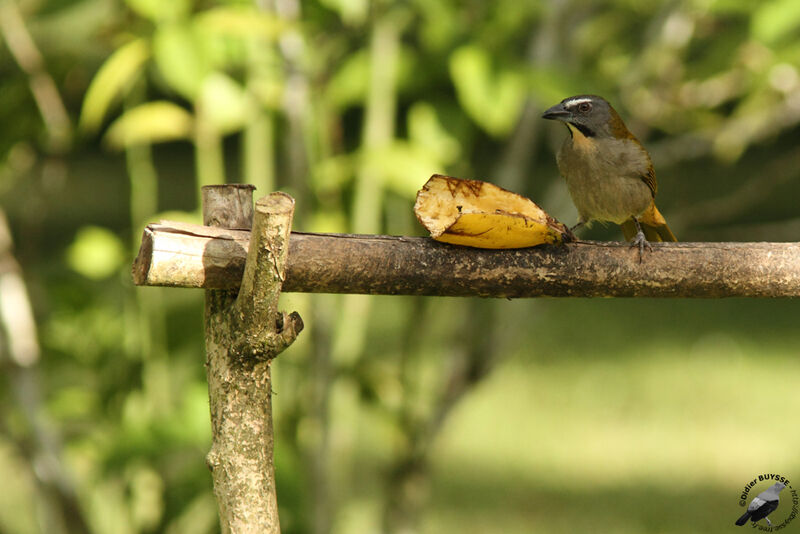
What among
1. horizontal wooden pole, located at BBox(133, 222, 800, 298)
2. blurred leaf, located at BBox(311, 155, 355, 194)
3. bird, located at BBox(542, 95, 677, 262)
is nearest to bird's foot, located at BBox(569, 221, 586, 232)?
bird, located at BBox(542, 95, 677, 262)

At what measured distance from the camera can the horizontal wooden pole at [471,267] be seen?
3.28 ft

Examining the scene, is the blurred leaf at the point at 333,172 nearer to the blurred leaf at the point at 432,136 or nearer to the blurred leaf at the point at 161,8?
the blurred leaf at the point at 432,136

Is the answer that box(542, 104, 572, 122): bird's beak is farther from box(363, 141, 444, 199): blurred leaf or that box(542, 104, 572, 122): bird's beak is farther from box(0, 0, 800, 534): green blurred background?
box(363, 141, 444, 199): blurred leaf

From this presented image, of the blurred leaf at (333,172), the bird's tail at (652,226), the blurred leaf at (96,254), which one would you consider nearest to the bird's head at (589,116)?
the bird's tail at (652,226)

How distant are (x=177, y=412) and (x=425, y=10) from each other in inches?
40.2

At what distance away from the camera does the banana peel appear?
44.5 inches

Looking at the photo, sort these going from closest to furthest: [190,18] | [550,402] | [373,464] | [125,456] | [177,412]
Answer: [190,18]
[125,456]
[177,412]
[373,464]
[550,402]

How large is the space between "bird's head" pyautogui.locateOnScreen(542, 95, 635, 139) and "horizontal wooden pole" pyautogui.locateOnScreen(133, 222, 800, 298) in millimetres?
619

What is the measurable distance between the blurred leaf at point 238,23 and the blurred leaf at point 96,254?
0.68 m

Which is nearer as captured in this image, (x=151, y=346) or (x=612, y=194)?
(x=612, y=194)

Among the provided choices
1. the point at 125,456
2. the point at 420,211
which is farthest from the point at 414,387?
the point at 420,211

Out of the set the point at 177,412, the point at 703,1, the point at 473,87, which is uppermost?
the point at 703,1

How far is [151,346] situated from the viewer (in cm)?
215

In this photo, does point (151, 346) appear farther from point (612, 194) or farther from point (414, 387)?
point (612, 194)
